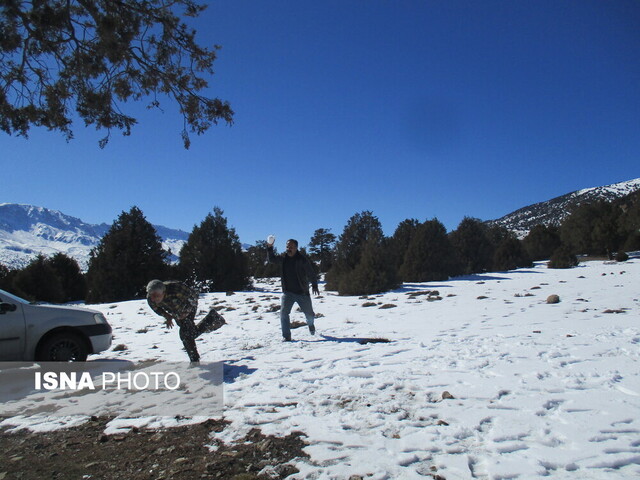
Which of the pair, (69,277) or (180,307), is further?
(69,277)

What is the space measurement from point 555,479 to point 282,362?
383 centimetres

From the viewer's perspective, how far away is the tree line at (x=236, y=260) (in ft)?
62.8

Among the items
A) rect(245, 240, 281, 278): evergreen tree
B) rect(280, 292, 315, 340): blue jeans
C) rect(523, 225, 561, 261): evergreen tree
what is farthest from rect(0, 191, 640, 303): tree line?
rect(245, 240, 281, 278): evergreen tree

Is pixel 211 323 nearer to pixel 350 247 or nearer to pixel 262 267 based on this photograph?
pixel 350 247

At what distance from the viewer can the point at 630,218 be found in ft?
121

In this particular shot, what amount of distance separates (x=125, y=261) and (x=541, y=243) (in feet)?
126

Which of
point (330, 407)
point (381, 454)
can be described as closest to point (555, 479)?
point (381, 454)

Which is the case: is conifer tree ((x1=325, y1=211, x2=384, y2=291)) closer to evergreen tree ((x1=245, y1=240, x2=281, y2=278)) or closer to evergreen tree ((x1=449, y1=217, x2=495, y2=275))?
evergreen tree ((x1=449, y1=217, x2=495, y2=275))

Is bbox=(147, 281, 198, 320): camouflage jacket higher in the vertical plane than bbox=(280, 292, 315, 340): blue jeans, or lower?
higher

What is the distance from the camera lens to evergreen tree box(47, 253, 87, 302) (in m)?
25.4

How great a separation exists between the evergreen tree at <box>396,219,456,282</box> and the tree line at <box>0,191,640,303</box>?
2.0 inches

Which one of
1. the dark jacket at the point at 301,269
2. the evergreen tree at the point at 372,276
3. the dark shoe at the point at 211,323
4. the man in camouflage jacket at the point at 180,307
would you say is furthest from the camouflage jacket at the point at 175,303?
the evergreen tree at the point at 372,276

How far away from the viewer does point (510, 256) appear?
27.8 m

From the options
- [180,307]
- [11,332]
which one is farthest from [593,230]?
[11,332]
